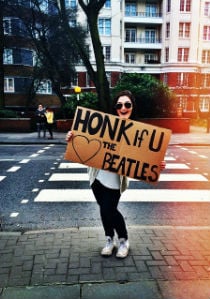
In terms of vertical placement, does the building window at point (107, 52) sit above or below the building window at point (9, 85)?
above

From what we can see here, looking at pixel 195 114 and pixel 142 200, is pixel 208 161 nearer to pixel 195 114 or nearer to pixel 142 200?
pixel 142 200

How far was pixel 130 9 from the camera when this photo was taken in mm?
49719

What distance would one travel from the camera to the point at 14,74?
38375mm

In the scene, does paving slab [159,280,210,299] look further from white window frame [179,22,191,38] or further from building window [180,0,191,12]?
building window [180,0,191,12]

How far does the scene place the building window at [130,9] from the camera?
4955 cm

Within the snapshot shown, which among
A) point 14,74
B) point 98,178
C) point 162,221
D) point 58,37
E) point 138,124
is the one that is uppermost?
point 58,37

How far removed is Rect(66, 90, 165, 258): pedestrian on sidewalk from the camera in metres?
3.47

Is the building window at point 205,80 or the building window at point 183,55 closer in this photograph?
the building window at point 183,55

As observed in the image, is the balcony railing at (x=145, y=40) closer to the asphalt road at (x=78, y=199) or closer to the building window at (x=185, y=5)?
the building window at (x=185, y=5)

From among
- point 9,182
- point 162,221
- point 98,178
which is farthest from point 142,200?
point 9,182

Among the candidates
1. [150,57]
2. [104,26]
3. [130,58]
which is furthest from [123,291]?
[150,57]

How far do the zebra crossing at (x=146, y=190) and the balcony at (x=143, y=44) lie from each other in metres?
44.2

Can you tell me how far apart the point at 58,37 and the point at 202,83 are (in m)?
28.8

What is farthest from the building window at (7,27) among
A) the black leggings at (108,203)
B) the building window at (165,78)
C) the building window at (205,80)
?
the building window at (205,80)
